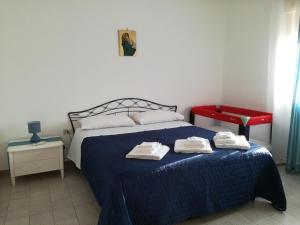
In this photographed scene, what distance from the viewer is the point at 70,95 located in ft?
12.2

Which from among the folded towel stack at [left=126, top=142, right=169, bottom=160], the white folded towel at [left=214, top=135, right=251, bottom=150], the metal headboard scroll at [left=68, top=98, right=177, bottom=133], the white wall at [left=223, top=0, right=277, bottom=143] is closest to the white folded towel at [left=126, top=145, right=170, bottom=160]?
the folded towel stack at [left=126, top=142, right=169, bottom=160]

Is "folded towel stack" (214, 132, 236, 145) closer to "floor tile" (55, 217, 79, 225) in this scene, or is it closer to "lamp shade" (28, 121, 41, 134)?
"floor tile" (55, 217, 79, 225)

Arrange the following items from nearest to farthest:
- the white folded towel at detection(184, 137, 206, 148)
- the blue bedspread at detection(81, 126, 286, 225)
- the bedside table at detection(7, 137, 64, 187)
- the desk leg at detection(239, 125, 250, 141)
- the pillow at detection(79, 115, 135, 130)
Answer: the blue bedspread at detection(81, 126, 286, 225) < the white folded towel at detection(184, 137, 206, 148) < the bedside table at detection(7, 137, 64, 187) < the desk leg at detection(239, 125, 250, 141) < the pillow at detection(79, 115, 135, 130)

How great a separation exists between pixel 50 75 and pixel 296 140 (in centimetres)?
342

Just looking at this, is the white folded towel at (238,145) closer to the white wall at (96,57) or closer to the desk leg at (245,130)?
the desk leg at (245,130)

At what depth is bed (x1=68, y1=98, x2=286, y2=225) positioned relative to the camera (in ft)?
6.69

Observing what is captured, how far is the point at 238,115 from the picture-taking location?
14.1 ft

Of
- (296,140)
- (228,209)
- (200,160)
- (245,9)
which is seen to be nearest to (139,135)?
(200,160)

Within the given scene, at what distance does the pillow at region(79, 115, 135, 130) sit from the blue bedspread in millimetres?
674

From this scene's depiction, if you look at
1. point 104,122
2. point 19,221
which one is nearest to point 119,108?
point 104,122

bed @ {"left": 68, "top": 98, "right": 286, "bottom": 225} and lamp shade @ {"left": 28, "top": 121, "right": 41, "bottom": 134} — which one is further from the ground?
lamp shade @ {"left": 28, "top": 121, "right": 41, "bottom": 134}

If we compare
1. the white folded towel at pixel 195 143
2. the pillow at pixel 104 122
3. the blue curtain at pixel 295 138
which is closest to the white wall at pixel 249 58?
the blue curtain at pixel 295 138

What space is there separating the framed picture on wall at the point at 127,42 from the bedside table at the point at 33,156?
1.65 meters

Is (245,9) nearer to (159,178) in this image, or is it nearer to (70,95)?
(70,95)
